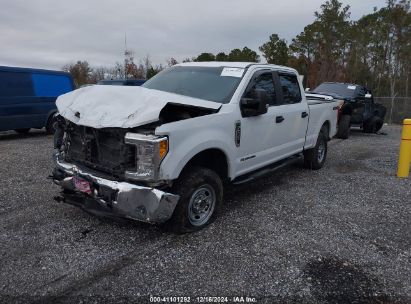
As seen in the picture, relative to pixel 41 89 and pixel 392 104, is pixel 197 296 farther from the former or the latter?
pixel 392 104

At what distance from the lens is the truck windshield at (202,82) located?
15.7ft

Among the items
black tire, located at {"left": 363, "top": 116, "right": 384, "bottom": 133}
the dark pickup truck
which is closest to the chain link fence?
black tire, located at {"left": 363, "top": 116, "right": 384, "bottom": 133}

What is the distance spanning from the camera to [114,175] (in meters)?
3.92

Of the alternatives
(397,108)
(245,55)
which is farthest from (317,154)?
(245,55)

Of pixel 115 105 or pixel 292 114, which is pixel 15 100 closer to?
pixel 115 105

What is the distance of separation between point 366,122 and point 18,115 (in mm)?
11210

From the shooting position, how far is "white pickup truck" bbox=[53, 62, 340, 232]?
368cm

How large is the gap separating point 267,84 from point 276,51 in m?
27.3

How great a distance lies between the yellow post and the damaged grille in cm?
541

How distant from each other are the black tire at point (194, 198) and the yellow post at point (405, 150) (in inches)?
171

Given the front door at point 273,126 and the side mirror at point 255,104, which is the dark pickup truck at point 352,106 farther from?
the side mirror at point 255,104

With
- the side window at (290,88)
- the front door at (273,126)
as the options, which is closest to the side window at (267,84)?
the front door at (273,126)

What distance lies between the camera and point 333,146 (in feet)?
35.3

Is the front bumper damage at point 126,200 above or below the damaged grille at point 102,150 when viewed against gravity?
below
